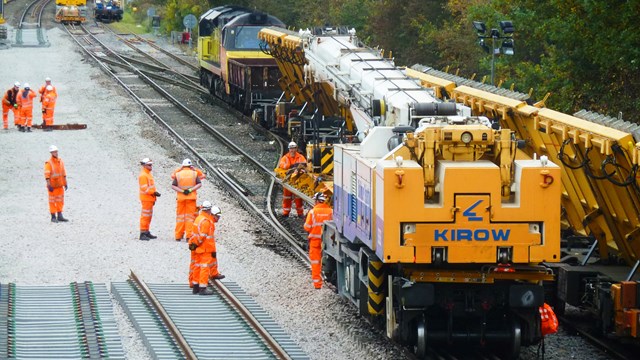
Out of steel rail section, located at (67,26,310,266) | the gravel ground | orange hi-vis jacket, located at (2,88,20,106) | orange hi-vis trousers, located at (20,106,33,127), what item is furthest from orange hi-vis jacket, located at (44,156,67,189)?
orange hi-vis jacket, located at (2,88,20,106)

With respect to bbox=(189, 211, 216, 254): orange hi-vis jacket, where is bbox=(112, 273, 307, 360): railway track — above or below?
below

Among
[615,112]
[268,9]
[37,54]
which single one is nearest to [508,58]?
[615,112]

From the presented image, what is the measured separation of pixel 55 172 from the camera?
23266mm

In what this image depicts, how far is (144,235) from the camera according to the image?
22.3 metres

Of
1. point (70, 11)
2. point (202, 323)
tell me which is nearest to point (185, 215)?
point (202, 323)

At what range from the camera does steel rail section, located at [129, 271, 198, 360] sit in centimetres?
1527

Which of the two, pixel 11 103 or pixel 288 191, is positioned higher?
pixel 11 103

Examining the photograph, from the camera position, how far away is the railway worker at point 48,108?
115 ft

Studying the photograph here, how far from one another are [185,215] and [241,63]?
588 inches

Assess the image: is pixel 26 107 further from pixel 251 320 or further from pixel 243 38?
pixel 251 320

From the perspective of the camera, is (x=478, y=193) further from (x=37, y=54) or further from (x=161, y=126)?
(x=37, y=54)

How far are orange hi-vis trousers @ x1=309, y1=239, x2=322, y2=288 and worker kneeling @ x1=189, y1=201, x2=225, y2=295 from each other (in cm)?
147

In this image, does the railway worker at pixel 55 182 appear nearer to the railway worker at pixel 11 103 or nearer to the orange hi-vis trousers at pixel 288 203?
the orange hi-vis trousers at pixel 288 203

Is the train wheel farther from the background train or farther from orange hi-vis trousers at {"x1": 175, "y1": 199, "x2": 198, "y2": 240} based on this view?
the background train
